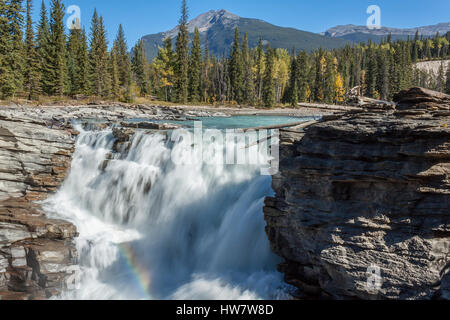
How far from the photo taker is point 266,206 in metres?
8.75

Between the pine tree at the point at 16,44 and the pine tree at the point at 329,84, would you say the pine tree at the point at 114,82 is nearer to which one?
the pine tree at the point at 16,44

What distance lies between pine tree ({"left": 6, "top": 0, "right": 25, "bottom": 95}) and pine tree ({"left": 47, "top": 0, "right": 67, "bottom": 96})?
5.73m

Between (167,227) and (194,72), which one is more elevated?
(194,72)

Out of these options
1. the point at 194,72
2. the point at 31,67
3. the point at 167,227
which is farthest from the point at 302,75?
the point at 167,227

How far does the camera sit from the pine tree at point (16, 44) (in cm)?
4181

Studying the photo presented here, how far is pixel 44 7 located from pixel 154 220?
2648 inches

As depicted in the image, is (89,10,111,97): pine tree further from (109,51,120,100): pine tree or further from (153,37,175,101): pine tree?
(153,37,175,101): pine tree

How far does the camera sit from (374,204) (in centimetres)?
685

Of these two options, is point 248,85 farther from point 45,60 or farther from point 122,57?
point 45,60

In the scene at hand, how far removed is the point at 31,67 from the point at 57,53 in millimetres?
7680

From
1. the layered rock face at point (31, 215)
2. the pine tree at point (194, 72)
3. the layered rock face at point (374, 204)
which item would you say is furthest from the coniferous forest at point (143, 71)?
the layered rock face at point (374, 204)

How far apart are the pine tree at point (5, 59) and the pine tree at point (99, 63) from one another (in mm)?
15064

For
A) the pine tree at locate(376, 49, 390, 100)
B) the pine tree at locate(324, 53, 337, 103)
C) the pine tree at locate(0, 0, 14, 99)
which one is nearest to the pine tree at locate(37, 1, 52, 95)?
the pine tree at locate(0, 0, 14, 99)
